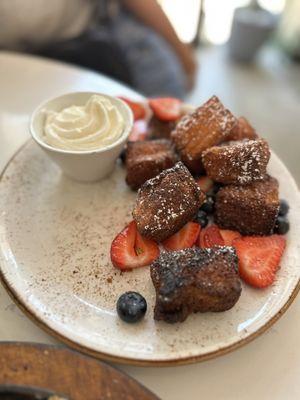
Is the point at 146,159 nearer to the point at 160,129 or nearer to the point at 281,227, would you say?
the point at 160,129

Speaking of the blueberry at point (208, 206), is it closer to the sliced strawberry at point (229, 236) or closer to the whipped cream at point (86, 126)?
the sliced strawberry at point (229, 236)

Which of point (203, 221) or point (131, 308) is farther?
point (203, 221)

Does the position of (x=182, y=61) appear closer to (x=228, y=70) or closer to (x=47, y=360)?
(x=228, y=70)

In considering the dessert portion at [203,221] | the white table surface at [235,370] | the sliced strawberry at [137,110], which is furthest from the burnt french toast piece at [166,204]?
the sliced strawberry at [137,110]

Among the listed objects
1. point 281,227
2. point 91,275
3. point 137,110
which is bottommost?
point 91,275

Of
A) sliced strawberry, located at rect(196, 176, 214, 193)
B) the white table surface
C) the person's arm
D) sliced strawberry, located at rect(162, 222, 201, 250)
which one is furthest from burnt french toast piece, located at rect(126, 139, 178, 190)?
the person's arm

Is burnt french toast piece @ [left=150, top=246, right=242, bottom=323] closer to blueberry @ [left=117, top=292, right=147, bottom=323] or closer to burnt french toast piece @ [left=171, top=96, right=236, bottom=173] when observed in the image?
blueberry @ [left=117, top=292, right=147, bottom=323]

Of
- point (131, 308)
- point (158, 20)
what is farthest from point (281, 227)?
point (158, 20)
